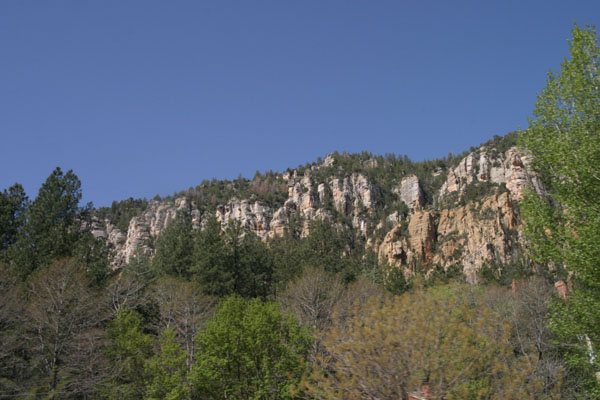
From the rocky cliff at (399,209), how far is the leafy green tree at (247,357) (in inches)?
3008

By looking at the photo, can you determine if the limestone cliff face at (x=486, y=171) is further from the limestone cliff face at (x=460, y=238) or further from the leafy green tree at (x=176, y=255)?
the leafy green tree at (x=176, y=255)

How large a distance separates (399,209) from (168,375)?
Answer: 121379 mm

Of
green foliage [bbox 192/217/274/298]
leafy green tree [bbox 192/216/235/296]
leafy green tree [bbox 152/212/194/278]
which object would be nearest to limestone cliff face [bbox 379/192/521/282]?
green foliage [bbox 192/217/274/298]

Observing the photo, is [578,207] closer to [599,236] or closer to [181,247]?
[599,236]

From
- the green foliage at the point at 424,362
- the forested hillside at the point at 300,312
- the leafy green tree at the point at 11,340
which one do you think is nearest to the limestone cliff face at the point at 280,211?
the forested hillside at the point at 300,312

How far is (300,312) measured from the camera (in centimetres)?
3453

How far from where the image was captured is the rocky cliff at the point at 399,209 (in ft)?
365

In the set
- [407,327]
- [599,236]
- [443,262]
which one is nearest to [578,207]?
[599,236]

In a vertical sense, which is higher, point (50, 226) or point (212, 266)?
point (50, 226)

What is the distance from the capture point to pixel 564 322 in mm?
15445

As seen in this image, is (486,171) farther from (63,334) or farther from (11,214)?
(63,334)

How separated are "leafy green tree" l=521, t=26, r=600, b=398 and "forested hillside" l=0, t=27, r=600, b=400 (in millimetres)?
50

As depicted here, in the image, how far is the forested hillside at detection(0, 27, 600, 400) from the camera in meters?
12.9

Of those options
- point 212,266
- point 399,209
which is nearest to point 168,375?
point 212,266
